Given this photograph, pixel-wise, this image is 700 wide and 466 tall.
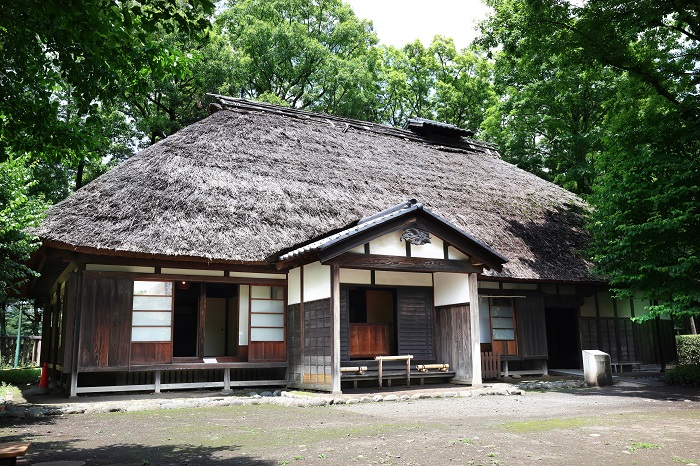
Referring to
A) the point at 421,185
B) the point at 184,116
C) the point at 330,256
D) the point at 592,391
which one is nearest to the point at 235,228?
the point at 330,256

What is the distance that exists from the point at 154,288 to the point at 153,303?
1.06ft

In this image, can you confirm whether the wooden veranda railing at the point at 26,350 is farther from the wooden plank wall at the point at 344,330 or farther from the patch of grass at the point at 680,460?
the patch of grass at the point at 680,460

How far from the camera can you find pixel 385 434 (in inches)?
282

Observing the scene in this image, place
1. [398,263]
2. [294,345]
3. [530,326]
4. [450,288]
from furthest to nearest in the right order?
[530,326] → [450,288] → [294,345] → [398,263]

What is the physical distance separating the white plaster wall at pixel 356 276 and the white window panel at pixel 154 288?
3.84 m

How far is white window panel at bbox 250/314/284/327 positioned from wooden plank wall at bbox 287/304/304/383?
0.80 feet

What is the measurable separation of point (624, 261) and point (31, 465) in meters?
12.9

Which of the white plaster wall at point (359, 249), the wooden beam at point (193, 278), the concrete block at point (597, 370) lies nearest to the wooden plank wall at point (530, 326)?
the concrete block at point (597, 370)

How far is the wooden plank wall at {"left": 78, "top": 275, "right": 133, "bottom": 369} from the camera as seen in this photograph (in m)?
11.7

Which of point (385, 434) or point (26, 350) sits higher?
point (26, 350)

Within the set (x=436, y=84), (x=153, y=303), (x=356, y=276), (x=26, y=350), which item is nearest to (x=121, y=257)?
(x=153, y=303)

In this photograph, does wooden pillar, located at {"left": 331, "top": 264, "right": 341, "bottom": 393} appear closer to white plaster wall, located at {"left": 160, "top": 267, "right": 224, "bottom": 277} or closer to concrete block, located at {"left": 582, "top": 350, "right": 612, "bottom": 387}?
white plaster wall, located at {"left": 160, "top": 267, "right": 224, "bottom": 277}

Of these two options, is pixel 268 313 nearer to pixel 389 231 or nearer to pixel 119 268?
pixel 119 268

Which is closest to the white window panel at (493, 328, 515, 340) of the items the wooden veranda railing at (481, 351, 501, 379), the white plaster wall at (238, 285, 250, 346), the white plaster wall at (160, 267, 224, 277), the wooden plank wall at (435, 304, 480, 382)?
the wooden veranda railing at (481, 351, 501, 379)
